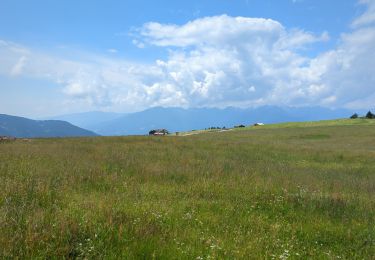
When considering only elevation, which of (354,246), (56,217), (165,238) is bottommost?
(354,246)

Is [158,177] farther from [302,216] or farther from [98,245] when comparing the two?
[98,245]

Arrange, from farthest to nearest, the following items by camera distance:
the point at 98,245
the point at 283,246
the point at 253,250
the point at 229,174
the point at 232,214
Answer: the point at 229,174, the point at 232,214, the point at 283,246, the point at 253,250, the point at 98,245

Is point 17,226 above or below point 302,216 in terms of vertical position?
above

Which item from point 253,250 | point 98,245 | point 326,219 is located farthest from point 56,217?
point 326,219

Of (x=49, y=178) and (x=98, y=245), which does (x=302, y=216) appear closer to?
(x=98, y=245)

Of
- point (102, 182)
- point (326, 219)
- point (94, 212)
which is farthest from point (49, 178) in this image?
point (326, 219)

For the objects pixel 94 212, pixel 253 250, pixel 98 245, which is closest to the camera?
pixel 98 245

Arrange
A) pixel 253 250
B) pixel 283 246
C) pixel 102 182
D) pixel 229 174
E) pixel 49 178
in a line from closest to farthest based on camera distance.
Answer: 1. pixel 253 250
2. pixel 283 246
3. pixel 49 178
4. pixel 102 182
5. pixel 229 174

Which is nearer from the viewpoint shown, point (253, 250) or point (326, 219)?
point (253, 250)

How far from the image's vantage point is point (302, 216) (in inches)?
374

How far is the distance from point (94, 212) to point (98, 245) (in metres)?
1.67

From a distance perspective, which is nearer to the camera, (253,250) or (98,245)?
(98,245)

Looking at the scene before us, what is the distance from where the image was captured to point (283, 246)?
23.0ft

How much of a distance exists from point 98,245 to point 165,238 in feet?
4.29
